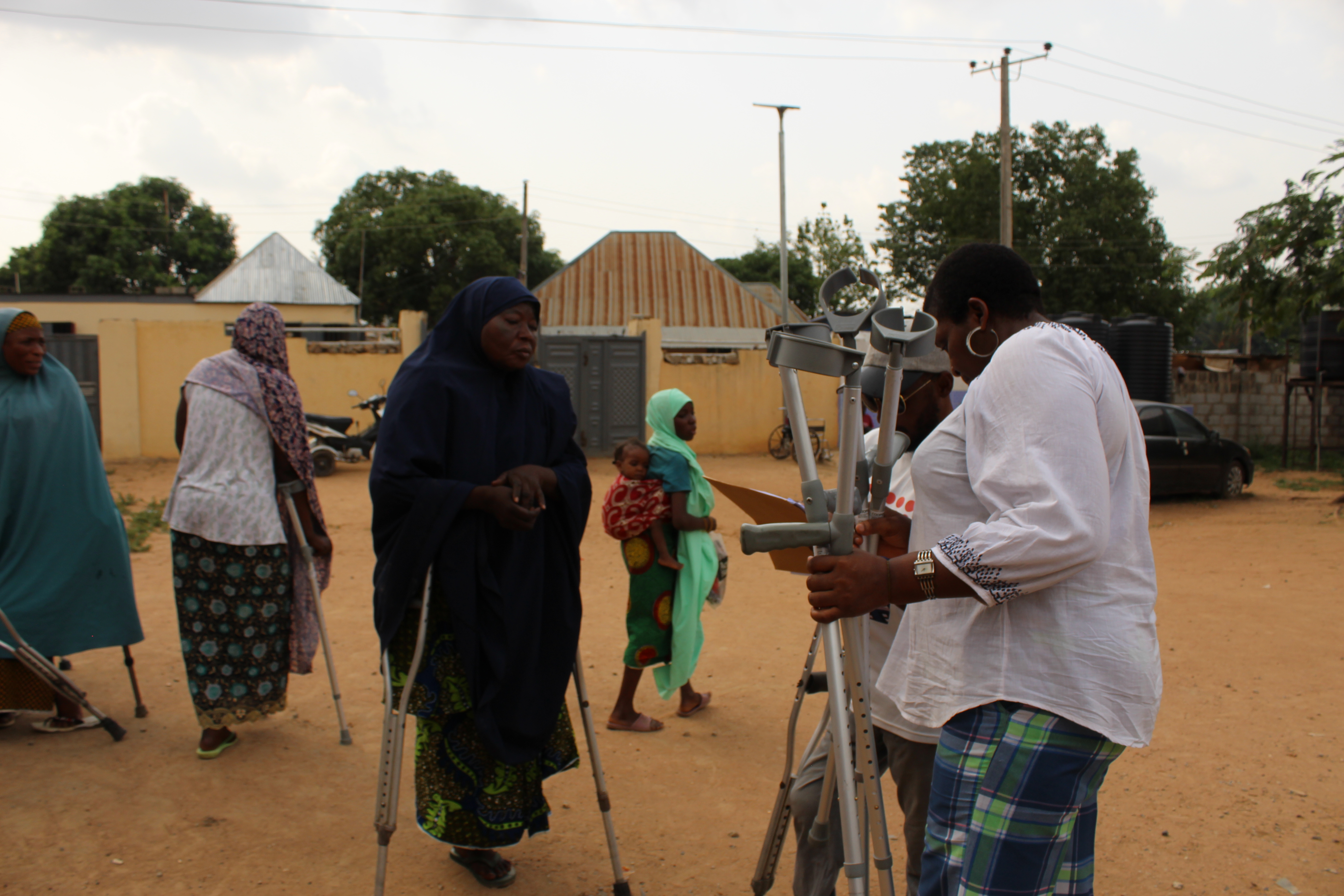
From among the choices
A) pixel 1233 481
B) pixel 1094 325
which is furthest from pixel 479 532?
pixel 1094 325

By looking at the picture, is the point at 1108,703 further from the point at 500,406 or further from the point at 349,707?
the point at 349,707

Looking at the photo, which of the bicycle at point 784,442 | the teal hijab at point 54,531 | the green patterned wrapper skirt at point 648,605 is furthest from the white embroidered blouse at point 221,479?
the bicycle at point 784,442

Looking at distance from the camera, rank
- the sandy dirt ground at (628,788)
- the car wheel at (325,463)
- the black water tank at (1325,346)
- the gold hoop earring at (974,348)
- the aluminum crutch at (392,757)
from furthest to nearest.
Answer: the black water tank at (1325,346)
the car wheel at (325,463)
the sandy dirt ground at (628,788)
the aluminum crutch at (392,757)
the gold hoop earring at (974,348)

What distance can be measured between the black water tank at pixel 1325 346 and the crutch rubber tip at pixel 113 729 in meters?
18.6

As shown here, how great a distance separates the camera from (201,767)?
12.5ft

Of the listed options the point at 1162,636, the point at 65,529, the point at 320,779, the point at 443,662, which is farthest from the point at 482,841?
the point at 1162,636

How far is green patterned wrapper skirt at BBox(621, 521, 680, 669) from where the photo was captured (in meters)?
4.25

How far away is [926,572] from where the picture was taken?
5.10 ft

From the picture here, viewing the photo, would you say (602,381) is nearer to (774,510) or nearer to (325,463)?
(325,463)

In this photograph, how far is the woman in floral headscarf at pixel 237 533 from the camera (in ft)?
12.8

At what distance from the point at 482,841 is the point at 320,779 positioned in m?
1.19

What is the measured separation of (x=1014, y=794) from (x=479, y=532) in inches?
70.2

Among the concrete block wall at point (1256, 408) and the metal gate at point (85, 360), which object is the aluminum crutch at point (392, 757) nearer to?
the metal gate at point (85, 360)

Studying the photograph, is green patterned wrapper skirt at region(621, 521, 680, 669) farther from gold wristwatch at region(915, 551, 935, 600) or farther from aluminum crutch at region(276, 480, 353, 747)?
gold wristwatch at region(915, 551, 935, 600)
